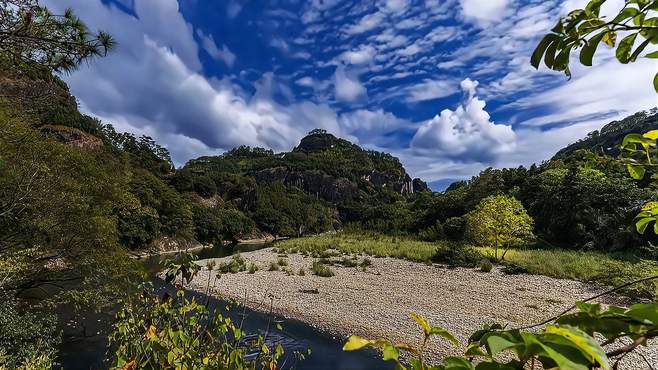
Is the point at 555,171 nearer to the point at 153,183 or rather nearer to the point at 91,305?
the point at 91,305

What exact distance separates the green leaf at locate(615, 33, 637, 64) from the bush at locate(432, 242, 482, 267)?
18.9 meters

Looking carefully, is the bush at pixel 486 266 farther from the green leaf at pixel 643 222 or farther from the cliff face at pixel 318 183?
Result: the cliff face at pixel 318 183

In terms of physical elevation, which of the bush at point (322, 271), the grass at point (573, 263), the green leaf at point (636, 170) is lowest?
the bush at point (322, 271)

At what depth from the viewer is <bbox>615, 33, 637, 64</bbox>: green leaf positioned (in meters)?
0.84

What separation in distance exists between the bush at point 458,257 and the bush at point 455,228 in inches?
329

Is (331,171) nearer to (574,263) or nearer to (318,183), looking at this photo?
(318,183)

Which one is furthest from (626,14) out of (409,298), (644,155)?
(409,298)

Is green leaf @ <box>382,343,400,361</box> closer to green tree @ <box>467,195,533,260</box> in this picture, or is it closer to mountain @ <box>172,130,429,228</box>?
green tree @ <box>467,195,533,260</box>

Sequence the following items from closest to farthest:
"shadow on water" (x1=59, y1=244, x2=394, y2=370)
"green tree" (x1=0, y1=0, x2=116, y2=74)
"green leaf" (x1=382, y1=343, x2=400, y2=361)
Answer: "green leaf" (x1=382, y1=343, x2=400, y2=361), "green tree" (x1=0, y1=0, x2=116, y2=74), "shadow on water" (x1=59, y1=244, x2=394, y2=370)

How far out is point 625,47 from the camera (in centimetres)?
85

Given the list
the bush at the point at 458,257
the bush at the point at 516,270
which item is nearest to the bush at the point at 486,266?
the bush at the point at 516,270

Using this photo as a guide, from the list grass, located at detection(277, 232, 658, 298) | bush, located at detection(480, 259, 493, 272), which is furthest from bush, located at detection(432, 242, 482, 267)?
bush, located at detection(480, 259, 493, 272)

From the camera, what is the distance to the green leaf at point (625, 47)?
32.9 inches

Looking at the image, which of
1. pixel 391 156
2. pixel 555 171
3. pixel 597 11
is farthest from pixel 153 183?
pixel 391 156
